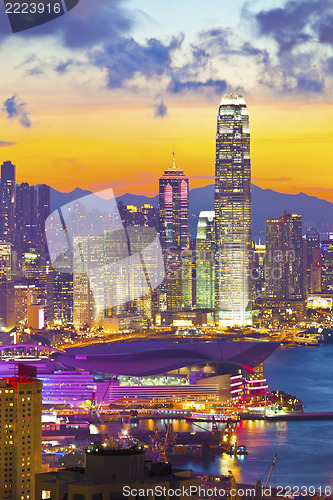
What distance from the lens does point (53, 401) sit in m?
24.8

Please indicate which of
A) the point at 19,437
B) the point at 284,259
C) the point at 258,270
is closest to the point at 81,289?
the point at 258,270

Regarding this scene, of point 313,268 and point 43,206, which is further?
point 313,268

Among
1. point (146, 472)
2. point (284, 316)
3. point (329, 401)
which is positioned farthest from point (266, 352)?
point (284, 316)

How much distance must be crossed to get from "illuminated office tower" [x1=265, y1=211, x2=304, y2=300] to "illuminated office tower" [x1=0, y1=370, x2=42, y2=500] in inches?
1791

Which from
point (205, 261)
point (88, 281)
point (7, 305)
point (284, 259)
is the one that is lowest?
point (7, 305)

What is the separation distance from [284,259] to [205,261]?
598 centimetres

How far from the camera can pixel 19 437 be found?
12.7 meters

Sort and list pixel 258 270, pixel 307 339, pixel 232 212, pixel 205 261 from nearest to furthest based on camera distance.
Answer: pixel 307 339 → pixel 232 212 → pixel 205 261 → pixel 258 270

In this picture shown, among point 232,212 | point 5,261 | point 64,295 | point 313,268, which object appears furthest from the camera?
point 313,268

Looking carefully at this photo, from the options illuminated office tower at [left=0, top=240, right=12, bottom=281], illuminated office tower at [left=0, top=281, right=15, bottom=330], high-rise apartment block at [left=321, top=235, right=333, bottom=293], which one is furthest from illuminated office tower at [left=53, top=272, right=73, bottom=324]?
high-rise apartment block at [left=321, top=235, right=333, bottom=293]

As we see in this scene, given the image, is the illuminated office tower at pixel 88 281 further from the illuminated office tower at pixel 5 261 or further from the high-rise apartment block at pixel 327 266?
the high-rise apartment block at pixel 327 266

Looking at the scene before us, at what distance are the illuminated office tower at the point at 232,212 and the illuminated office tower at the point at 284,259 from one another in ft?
15.0

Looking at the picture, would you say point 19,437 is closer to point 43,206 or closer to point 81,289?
point 81,289

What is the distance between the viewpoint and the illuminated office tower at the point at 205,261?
2162 inches
